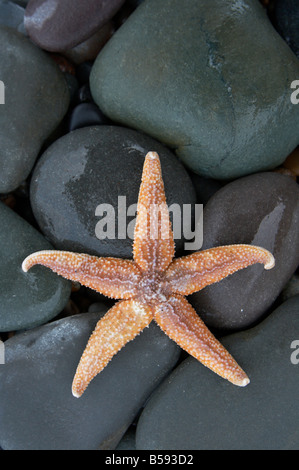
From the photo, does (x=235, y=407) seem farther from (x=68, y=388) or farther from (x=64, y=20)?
(x=64, y=20)

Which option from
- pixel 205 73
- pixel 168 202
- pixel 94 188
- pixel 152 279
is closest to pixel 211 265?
pixel 152 279

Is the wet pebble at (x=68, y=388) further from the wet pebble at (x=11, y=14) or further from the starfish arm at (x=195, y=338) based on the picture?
the wet pebble at (x=11, y=14)

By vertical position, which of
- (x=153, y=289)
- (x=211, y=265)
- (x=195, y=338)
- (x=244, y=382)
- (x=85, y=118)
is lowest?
(x=244, y=382)

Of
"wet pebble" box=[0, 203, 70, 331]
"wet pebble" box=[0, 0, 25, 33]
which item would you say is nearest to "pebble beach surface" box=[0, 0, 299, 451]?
"wet pebble" box=[0, 203, 70, 331]

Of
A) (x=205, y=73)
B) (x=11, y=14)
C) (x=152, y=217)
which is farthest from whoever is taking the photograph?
(x=11, y=14)

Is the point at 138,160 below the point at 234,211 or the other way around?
the other way around

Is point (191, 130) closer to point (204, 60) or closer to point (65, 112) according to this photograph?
point (204, 60)
